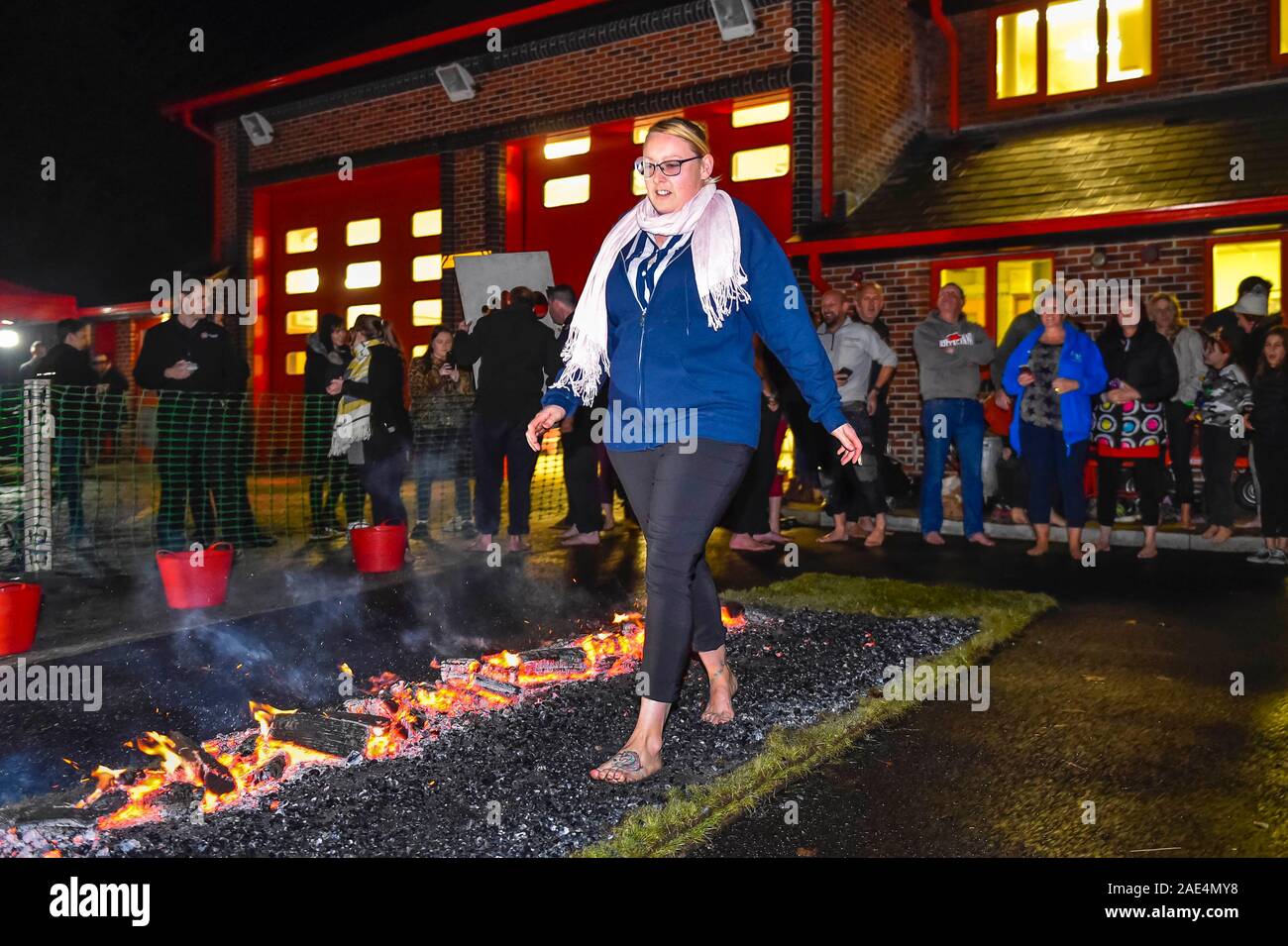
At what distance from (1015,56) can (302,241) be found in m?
11.8

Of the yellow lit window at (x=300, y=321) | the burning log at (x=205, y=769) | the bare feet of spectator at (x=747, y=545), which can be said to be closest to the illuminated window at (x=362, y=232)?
the yellow lit window at (x=300, y=321)

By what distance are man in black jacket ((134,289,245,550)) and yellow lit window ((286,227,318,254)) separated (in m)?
10.5

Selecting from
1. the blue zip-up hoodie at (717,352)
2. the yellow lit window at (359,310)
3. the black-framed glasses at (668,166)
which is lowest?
the blue zip-up hoodie at (717,352)

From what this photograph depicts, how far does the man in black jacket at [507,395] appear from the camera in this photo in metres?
9.25

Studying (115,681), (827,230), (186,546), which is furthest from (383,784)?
(827,230)

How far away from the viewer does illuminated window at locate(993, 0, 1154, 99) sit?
13.8m

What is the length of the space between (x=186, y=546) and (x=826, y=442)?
5.65 meters

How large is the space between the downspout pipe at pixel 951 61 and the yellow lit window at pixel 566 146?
16.1ft

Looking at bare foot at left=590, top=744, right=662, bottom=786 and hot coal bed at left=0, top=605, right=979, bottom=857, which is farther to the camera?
bare foot at left=590, top=744, right=662, bottom=786

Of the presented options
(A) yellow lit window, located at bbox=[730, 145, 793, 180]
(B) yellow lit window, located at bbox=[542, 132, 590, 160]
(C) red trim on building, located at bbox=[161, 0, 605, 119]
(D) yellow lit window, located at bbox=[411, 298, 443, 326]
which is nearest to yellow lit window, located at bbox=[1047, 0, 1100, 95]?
(A) yellow lit window, located at bbox=[730, 145, 793, 180]

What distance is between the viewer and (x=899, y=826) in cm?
356

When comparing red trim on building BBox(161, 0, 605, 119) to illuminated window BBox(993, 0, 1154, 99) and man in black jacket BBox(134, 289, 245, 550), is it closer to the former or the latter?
illuminated window BBox(993, 0, 1154, 99)

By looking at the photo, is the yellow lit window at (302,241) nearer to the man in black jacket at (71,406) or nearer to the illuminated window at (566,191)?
the illuminated window at (566,191)

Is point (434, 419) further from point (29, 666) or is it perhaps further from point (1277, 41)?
point (1277, 41)
